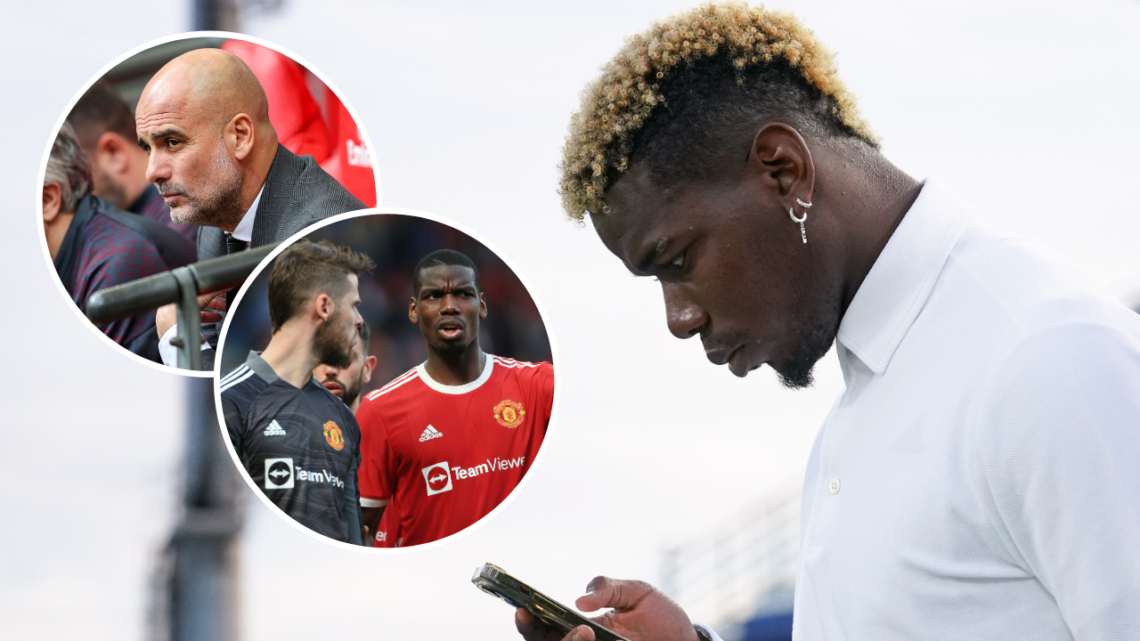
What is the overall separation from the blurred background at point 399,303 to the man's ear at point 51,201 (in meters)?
0.50

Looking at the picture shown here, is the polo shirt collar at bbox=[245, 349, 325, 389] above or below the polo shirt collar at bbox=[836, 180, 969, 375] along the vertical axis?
below

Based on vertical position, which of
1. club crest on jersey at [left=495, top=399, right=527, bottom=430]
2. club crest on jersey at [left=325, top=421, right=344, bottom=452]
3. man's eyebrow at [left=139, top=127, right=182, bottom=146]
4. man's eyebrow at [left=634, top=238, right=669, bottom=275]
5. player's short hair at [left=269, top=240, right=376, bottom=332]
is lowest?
club crest on jersey at [left=325, top=421, right=344, bottom=452]

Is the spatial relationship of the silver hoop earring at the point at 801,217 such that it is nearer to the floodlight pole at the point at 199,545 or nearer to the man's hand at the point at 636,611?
the man's hand at the point at 636,611

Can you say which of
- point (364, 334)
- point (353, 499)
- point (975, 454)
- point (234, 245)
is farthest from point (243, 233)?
point (975, 454)

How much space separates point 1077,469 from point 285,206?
1.17m

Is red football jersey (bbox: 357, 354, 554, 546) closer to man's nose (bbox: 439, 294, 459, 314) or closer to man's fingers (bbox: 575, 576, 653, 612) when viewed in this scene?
man's nose (bbox: 439, 294, 459, 314)

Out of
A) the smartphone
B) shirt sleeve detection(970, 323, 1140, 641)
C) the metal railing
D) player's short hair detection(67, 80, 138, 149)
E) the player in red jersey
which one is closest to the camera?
shirt sleeve detection(970, 323, 1140, 641)

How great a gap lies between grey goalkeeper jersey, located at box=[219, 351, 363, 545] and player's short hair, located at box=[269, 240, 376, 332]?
3.7 inches

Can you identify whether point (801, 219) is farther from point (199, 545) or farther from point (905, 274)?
point (199, 545)

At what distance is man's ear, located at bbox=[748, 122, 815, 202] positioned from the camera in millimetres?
1154

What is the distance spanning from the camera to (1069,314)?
90 cm

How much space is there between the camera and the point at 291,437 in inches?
59.1

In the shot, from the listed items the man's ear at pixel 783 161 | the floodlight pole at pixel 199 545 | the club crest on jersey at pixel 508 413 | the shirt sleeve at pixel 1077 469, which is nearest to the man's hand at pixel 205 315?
the club crest on jersey at pixel 508 413

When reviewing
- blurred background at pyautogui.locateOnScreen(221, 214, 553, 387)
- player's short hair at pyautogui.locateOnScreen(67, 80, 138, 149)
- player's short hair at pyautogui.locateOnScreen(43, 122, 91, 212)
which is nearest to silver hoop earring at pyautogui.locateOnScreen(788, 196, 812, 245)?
blurred background at pyautogui.locateOnScreen(221, 214, 553, 387)
